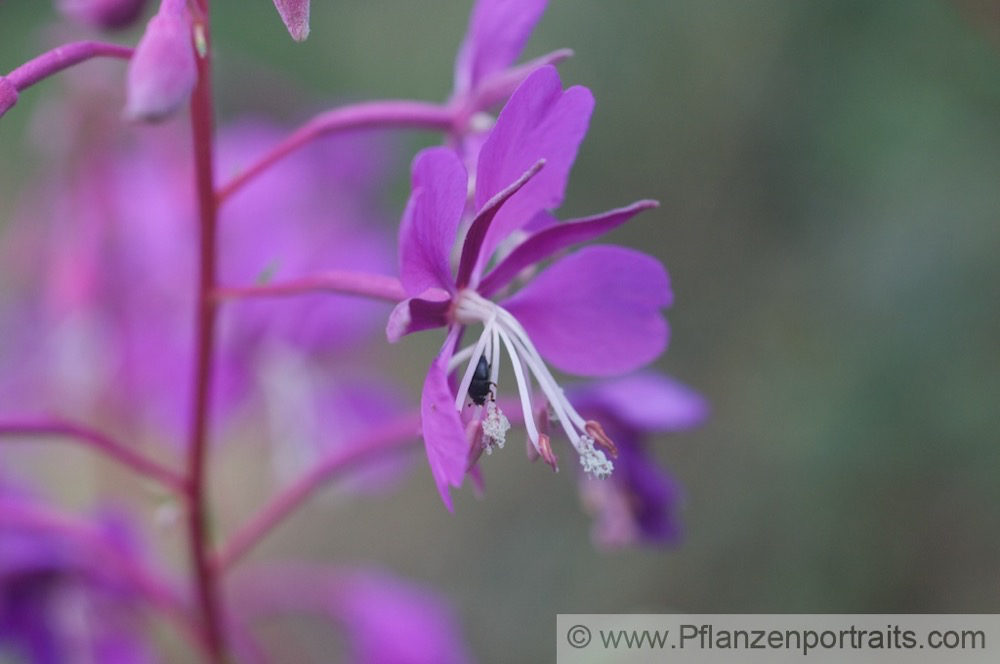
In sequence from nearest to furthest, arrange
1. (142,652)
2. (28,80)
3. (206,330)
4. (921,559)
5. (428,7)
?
1. (28,80)
2. (206,330)
3. (142,652)
4. (921,559)
5. (428,7)

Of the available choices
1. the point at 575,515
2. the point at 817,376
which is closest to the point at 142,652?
the point at 575,515

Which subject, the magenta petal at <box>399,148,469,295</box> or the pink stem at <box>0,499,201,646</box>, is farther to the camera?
the pink stem at <box>0,499,201,646</box>

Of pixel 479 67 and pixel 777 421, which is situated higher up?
pixel 479 67

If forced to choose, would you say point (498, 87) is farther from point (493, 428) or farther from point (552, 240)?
point (493, 428)

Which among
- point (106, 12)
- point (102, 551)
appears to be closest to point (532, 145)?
point (106, 12)

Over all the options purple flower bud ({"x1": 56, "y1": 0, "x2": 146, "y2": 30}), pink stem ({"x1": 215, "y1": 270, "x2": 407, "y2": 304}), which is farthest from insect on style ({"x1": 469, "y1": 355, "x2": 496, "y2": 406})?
purple flower bud ({"x1": 56, "y1": 0, "x2": 146, "y2": 30})

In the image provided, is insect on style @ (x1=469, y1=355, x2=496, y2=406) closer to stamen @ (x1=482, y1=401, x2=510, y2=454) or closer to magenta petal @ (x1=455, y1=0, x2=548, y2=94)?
stamen @ (x1=482, y1=401, x2=510, y2=454)

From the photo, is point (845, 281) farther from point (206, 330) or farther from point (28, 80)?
point (28, 80)

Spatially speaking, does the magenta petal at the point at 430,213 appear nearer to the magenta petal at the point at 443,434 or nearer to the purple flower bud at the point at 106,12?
the magenta petal at the point at 443,434
